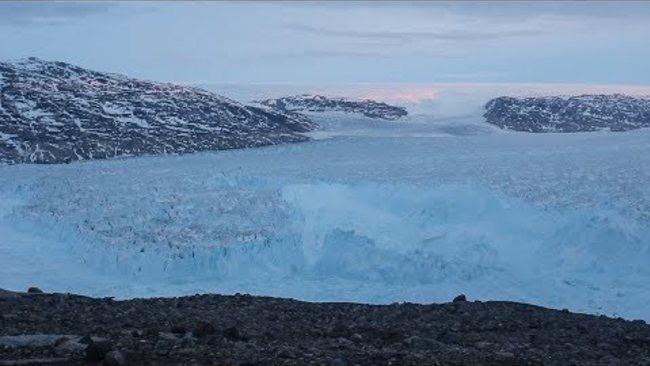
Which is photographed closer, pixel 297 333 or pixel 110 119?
pixel 297 333

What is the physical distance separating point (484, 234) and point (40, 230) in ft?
27.0

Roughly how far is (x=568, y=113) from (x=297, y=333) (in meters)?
39.0

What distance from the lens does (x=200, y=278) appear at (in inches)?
508

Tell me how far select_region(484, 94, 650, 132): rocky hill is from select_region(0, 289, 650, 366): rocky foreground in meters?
33.3

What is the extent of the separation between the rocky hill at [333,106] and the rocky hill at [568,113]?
5.55 m

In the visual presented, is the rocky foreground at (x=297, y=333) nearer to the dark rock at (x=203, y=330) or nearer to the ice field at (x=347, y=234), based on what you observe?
the dark rock at (x=203, y=330)

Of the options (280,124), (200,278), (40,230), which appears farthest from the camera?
(280,124)

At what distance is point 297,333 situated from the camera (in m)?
7.92

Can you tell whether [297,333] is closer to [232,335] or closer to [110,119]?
[232,335]

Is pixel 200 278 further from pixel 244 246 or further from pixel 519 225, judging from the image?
pixel 519 225

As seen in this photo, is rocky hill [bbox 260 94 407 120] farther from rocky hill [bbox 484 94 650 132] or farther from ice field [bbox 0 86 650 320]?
ice field [bbox 0 86 650 320]

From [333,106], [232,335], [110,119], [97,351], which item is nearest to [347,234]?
[232,335]

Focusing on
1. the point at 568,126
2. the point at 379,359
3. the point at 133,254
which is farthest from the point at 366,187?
the point at 568,126

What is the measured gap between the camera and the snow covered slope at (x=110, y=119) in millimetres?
30125
